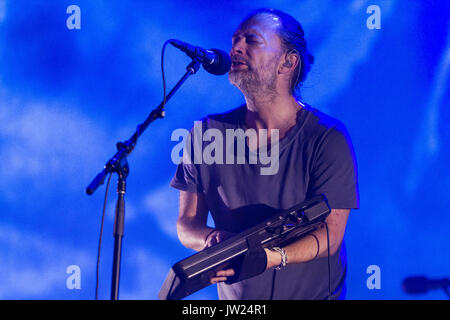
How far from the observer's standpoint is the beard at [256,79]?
2635mm

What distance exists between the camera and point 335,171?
2451 millimetres

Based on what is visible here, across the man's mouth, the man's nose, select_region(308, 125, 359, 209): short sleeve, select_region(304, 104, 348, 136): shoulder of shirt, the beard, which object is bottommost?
select_region(308, 125, 359, 209): short sleeve

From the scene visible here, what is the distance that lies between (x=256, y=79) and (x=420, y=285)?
128 cm

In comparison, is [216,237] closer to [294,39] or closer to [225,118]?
[225,118]

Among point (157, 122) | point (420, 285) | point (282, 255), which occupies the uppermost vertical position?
point (157, 122)

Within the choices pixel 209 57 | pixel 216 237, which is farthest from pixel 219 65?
pixel 216 237

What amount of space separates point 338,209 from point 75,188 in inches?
51.7

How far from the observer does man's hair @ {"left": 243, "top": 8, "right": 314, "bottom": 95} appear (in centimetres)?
263

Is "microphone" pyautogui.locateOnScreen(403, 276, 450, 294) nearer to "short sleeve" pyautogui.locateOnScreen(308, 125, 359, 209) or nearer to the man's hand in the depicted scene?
"short sleeve" pyautogui.locateOnScreen(308, 125, 359, 209)

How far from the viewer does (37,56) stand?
2.79m

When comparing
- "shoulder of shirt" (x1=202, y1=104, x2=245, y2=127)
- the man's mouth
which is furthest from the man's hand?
the man's mouth
